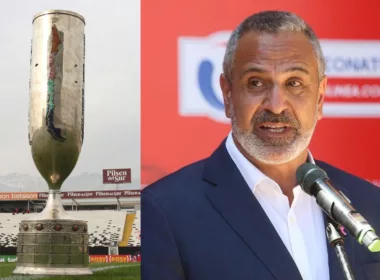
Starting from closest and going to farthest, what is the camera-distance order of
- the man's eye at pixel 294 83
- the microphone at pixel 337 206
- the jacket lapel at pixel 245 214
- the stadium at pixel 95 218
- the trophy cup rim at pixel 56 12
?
the microphone at pixel 337 206 < the jacket lapel at pixel 245 214 < the man's eye at pixel 294 83 < the stadium at pixel 95 218 < the trophy cup rim at pixel 56 12

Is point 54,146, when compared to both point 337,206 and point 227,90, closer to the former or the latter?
point 227,90

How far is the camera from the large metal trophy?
7.70 ft

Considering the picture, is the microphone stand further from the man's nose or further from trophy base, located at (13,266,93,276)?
trophy base, located at (13,266,93,276)

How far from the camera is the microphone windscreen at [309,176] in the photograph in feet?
3.77

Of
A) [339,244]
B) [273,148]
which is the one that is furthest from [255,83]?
[339,244]

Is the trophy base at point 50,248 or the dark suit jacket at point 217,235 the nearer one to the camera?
the dark suit jacket at point 217,235

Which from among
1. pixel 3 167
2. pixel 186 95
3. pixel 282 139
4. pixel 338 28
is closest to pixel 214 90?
pixel 186 95

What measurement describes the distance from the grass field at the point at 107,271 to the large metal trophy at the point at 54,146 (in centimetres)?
3

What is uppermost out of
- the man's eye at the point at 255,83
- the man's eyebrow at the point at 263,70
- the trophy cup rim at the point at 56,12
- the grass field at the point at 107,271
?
the trophy cup rim at the point at 56,12

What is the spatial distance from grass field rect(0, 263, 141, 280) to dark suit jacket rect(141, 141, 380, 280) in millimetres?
710

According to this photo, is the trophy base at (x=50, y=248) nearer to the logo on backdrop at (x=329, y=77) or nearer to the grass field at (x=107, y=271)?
the grass field at (x=107, y=271)

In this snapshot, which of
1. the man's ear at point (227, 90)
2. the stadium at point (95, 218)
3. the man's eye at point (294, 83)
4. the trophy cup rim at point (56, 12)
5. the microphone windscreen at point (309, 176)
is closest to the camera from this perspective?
the microphone windscreen at point (309, 176)

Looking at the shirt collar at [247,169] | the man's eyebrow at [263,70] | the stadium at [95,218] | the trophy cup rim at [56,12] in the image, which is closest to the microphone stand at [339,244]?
the shirt collar at [247,169]

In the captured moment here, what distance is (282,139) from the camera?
1.70m
